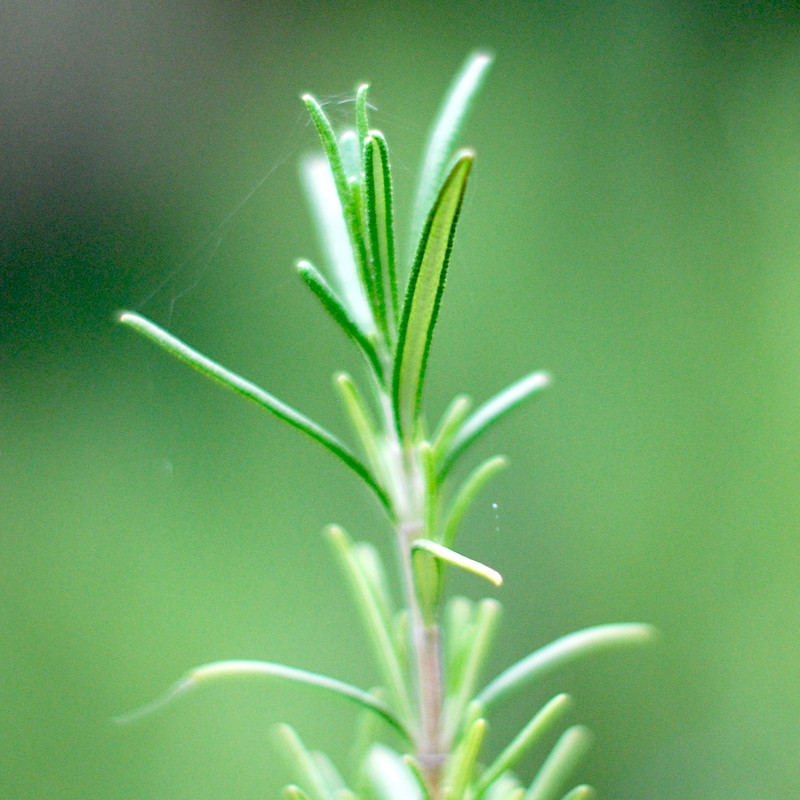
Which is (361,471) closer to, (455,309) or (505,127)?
(455,309)

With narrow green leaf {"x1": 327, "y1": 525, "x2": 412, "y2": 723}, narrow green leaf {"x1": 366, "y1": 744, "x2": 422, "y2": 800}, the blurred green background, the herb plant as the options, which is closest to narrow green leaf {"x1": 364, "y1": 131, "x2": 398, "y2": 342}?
the herb plant

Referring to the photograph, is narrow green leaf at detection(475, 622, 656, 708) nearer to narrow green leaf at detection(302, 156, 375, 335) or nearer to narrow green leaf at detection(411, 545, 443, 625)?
narrow green leaf at detection(411, 545, 443, 625)

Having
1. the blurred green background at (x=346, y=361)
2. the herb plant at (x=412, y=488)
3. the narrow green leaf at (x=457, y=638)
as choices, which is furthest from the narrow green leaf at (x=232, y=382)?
the blurred green background at (x=346, y=361)

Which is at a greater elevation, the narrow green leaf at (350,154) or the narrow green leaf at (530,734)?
the narrow green leaf at (350,154)

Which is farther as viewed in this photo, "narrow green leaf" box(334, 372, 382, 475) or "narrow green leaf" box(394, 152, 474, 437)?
"narrow green leaf" box(334, 372, 382, 475)

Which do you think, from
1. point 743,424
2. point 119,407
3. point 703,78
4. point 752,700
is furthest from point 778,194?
point 119,407

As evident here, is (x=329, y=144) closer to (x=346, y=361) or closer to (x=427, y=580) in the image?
(x=427, y=580)

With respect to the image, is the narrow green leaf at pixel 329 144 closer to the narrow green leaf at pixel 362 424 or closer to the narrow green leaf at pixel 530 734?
the narrow green leaf at pixel 362 424
